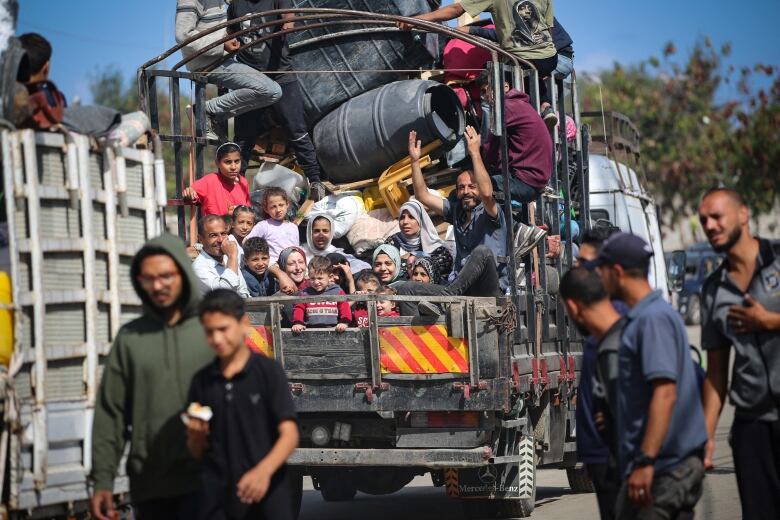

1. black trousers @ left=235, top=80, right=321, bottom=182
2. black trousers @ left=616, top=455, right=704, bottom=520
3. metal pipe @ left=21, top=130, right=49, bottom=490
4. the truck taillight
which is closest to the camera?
black trousers @ left=616, top=455, right=704, bottom=520

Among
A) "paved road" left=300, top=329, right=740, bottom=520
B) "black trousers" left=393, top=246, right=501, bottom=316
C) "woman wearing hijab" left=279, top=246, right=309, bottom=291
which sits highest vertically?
"woman wearing hijab" left=279, top=246, right=309, bottom=291

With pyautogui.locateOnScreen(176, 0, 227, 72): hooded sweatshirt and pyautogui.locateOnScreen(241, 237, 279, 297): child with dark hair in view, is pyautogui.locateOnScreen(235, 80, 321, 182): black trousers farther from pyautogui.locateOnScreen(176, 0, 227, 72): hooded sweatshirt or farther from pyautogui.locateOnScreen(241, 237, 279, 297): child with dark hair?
pyautogui.locateOnScreen(241, 237, 279, 297): child with dark hair

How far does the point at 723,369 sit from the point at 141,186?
9.31ft

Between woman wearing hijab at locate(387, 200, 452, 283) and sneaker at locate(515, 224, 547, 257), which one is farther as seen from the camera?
woman wearing hijab at locate(387, 200, 452, 283)

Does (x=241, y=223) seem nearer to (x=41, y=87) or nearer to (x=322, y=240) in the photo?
(x=322, y=240)

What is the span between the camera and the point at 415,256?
409 inches

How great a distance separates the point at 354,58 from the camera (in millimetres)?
11969

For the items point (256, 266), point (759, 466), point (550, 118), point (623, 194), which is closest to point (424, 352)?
point (256, 266)

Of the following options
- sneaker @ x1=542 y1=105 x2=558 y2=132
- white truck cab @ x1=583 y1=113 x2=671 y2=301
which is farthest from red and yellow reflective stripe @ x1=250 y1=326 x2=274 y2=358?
white truck cab @ x1=583 y1=113 x2=671 y2=301

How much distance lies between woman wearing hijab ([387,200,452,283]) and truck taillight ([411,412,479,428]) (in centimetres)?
175

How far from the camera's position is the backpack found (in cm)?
599

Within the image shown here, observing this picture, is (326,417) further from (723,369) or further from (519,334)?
(723,369)

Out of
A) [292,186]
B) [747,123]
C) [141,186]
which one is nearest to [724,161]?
[747,123]

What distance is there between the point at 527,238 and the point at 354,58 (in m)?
3.07
